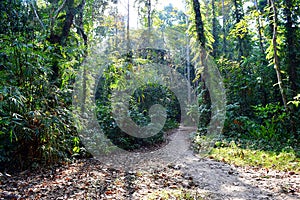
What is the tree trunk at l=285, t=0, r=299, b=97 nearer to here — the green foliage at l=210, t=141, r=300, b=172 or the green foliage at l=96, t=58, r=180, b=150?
the green foliage at l=210, t=141, r=300, b=172

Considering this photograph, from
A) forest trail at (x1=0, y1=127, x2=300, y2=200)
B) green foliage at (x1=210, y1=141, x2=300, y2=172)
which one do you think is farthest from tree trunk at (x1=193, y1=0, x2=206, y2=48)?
forest trail at (x1=0, y1=127, x2=300, y2=200)

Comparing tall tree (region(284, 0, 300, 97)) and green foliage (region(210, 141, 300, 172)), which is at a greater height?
tall tree (region(284, 0, 300, 97))

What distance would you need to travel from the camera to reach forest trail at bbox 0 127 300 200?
3.88m

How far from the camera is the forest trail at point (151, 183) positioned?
388 centimetres

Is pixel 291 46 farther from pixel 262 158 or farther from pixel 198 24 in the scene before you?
pixel 262 158

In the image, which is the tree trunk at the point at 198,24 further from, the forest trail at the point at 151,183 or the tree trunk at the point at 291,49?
the forest trail at the point at 151,183

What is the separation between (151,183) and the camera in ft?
15.3

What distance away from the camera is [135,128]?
993cm

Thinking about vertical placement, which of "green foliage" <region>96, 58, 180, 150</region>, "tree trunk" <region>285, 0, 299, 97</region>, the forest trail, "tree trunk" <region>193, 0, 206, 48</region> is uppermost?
"tree trunk" <region>193, 0, 206, 48</region>

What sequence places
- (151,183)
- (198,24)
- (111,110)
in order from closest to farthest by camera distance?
1. (151,183)
2. (111,110)
3. (198,24)

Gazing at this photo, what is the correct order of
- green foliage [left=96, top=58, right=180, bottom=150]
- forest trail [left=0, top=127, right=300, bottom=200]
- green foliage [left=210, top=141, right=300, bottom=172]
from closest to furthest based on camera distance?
forest trail [left=0, top=127, right=300, bottom=200] < green foliage [left=210, top=141, right=300, bottom=172] < green foliage [left=96, top=58, right=180, bottom=150]

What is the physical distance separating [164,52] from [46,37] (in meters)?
15.5

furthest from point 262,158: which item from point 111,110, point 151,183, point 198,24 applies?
point 198,24

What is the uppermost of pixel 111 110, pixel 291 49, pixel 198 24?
pixel 198 24
